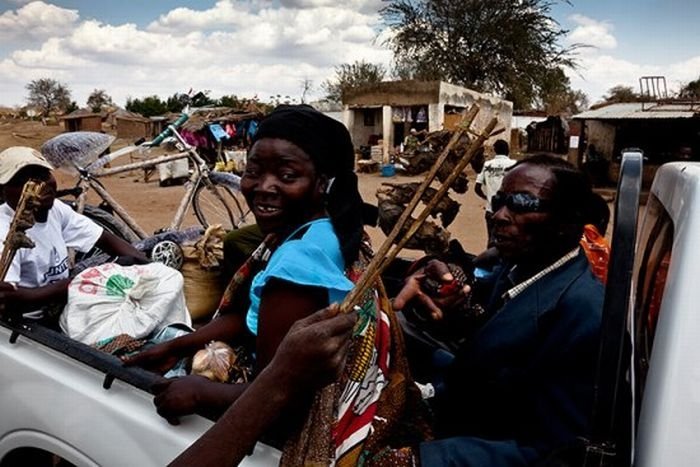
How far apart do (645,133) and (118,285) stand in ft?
60.3

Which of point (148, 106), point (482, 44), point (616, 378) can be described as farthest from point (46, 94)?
point (616, 378)

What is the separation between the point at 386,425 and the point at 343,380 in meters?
0.28

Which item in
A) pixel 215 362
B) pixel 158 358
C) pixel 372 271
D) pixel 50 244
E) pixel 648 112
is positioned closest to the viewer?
pixel 372 271

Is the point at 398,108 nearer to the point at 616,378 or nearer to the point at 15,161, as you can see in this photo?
the point at 15,161

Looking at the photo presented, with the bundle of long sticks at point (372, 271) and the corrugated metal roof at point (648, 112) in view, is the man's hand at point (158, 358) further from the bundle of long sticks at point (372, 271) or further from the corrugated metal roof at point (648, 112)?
the corrugated metal roof at point (648, 112)

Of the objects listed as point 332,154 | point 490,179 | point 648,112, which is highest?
point 648,112

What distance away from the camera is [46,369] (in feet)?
6.07

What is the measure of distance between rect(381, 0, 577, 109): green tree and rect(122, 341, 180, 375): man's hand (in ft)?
94.2

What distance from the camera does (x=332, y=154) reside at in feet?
5.46

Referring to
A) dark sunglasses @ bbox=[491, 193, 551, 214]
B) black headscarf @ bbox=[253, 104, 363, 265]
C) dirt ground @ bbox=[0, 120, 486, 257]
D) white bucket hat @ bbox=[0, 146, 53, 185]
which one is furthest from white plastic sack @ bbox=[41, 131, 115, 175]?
dark sunglasses @ bbox=[491, 193, 551, 214]

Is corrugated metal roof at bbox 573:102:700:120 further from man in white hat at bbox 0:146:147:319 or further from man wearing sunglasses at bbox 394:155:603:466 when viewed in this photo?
man in white hat at bbox 0:146:147:319

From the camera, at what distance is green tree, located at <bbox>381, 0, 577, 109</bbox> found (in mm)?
28359

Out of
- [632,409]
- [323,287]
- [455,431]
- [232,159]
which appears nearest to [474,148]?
[323,287]

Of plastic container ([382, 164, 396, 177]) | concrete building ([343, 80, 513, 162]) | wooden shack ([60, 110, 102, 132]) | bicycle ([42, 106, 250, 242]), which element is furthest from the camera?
wooden shack ([60, 110, 102, 132])
